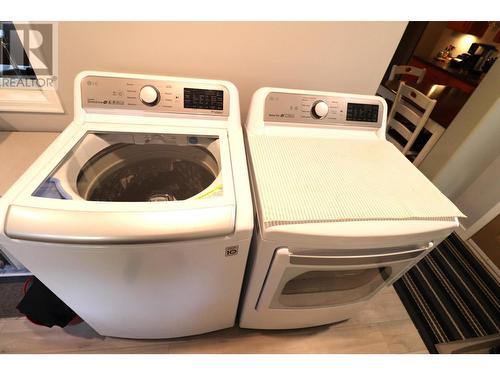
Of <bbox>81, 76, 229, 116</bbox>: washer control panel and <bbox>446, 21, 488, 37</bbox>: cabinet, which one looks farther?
<bbox>446, 21, 488, 37</bbox>: cabinet

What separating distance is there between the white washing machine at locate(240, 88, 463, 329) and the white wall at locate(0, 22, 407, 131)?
0.23 meters

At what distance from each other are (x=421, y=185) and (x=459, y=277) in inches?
57.0

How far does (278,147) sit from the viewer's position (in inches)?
35.8

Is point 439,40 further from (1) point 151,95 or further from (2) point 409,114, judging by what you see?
(1) point 151,95

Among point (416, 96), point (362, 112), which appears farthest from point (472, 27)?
point (362, 112)

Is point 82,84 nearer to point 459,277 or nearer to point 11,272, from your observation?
point 11,272

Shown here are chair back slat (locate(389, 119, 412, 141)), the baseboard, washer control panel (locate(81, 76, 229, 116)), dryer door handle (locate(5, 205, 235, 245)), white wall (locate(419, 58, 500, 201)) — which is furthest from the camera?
chair back slat (locate(389, 119, 412, 141))

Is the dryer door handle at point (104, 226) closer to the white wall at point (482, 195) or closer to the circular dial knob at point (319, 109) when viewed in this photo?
the circular dial knob at point (319, 109)

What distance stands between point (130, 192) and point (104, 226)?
14.2 inches

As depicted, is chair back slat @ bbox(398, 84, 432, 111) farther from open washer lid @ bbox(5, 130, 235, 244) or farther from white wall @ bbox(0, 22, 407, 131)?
open washer lid @ bbox(5, 130, 235, 244)

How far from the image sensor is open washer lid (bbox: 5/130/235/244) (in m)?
0.55

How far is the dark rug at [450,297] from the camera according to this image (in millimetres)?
1398

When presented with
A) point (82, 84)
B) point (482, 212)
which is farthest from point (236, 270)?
point (482, 212)

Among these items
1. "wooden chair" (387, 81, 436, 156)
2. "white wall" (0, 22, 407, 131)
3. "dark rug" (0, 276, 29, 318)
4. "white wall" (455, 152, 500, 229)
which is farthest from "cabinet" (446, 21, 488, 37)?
"dark rug" (0, 276, 29, 318)
